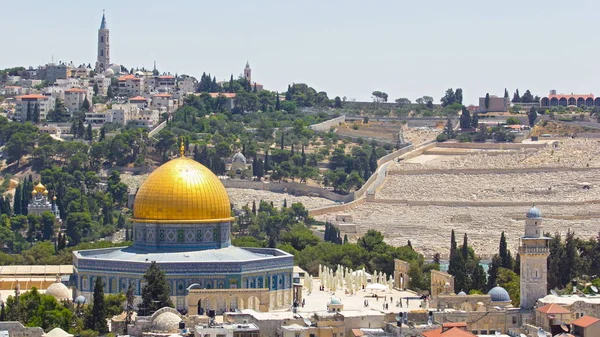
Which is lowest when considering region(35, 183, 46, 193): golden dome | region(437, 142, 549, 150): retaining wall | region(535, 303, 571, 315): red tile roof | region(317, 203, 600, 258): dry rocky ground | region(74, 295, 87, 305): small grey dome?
region(74, 295, 87, 305): small grey dome

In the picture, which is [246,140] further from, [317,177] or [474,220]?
[474,220]

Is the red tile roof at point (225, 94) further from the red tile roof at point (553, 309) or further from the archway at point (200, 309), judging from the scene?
the red tile roof at point (553, 309)

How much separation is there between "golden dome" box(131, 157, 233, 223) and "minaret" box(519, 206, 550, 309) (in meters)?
9.44

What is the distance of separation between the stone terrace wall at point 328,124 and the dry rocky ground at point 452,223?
85.1 ft

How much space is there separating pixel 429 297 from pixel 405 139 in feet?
216

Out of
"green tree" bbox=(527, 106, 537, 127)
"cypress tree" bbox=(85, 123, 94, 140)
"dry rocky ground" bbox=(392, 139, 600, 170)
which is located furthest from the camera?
"green tree" bbox=(527, 106, 537, 127)

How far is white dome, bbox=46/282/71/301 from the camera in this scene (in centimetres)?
5303

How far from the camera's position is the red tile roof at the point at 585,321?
4503 centimetres

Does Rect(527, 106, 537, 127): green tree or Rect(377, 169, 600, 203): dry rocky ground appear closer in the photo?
Rect(377, 169, 600, 203): dry rocky ground

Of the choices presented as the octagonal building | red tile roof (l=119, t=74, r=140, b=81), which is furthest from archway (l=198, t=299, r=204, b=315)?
red tile roof (l=119, t=74, r=140, b=81)

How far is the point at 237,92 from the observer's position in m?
129

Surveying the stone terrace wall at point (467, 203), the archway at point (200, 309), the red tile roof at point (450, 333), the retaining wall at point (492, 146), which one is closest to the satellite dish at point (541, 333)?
the red tile roof at point (450, 333)

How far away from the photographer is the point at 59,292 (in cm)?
5334

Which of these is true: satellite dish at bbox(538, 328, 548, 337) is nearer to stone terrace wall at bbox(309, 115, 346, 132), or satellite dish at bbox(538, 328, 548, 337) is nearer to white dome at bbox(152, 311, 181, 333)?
white dome at bbox(152, 311, 181, 333)
